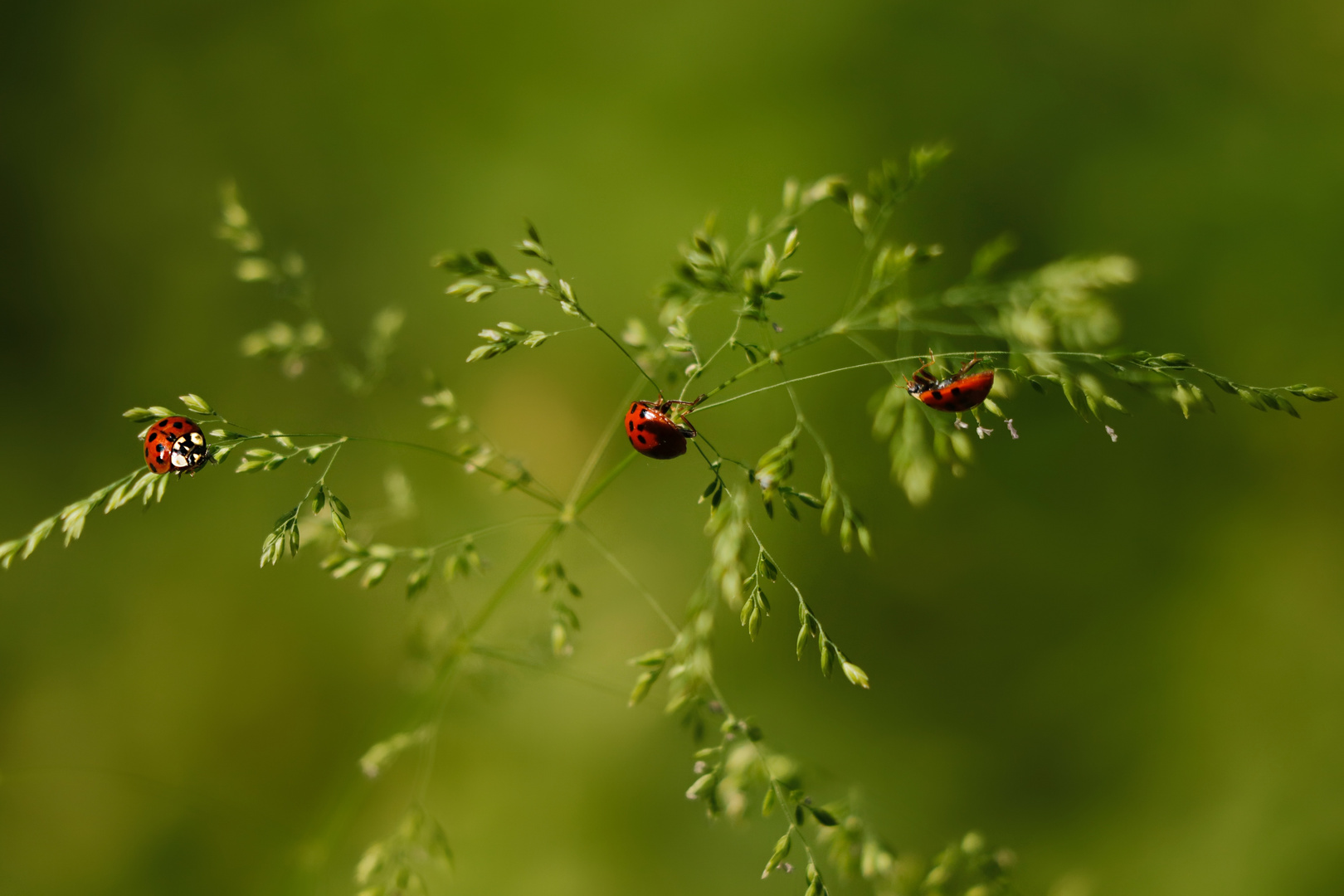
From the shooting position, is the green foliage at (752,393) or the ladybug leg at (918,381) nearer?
the green foliage at (752,393)

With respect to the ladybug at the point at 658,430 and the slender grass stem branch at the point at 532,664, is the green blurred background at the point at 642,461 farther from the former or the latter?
the ladybug at the point at 658,430

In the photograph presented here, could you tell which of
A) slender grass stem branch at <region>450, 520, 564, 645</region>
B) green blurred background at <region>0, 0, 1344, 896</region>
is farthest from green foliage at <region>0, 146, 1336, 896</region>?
green blurred background at <region>0, 0, 1344, 896</region>

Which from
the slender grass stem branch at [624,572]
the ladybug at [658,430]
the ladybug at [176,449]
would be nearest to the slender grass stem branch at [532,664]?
the slender grass stem branch at [624,572]

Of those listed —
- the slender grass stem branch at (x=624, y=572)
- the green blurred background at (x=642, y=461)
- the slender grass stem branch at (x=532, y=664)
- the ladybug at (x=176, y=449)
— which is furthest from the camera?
the green blurred background at (x=642, y=461)

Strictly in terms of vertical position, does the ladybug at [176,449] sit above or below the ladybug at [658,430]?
above

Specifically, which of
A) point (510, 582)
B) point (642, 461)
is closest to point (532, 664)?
point (510, 582)

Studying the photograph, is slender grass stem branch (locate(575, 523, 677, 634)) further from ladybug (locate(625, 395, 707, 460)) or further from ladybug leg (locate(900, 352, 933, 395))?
ladybug leg (locate(900, 352, 933, 395))

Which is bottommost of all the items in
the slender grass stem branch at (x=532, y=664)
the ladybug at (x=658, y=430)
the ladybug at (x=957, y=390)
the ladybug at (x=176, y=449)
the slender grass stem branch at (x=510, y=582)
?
the slender grass stem branch at (x=532, y=664)
